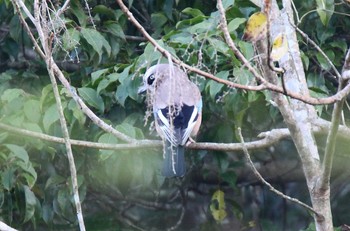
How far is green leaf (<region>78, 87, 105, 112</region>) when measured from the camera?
545 centimetres

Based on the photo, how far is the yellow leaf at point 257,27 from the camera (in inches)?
113

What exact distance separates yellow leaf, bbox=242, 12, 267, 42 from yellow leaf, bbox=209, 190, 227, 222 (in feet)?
13.3

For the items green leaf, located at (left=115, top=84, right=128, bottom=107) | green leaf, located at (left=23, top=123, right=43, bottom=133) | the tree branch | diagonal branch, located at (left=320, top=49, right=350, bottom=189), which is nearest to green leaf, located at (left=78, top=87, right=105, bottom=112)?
green leaf, located at (left=115, top=84, right=128, bottom=107)

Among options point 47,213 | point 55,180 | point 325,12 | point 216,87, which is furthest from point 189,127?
point 47,213

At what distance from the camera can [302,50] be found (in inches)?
247

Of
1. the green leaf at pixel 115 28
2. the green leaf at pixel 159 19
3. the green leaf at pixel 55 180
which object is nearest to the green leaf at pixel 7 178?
the green leaf at pixel 55 180

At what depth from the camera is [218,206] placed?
6902mm

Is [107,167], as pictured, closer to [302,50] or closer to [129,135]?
[129,135]

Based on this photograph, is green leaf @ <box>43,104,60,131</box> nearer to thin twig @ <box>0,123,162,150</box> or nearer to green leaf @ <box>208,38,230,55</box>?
thin twig @ <box>0,123,162,150</box>

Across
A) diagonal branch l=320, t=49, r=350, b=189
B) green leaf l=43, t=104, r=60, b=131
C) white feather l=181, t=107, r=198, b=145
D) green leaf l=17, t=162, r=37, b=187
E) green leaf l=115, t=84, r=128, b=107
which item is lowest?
green leaf l=17, t=162, r=37, b=187

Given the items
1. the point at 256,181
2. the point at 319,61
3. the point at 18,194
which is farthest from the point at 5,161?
the point at 256,181

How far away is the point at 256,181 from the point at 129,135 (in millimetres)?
2565

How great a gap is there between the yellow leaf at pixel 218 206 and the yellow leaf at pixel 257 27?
13.3 feet

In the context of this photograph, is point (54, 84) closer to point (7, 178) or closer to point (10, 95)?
point (10, 95)
